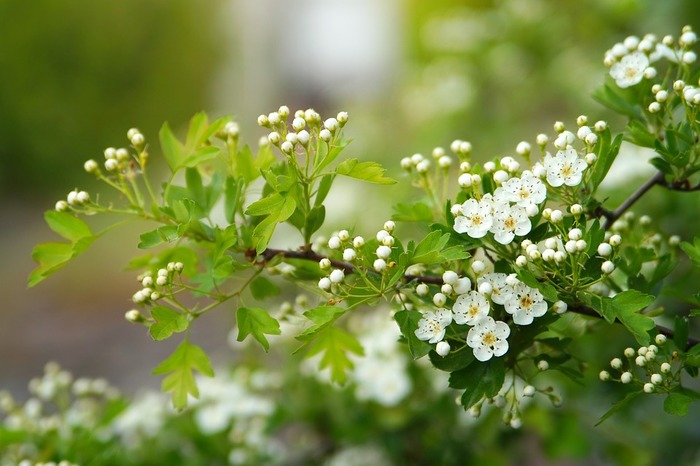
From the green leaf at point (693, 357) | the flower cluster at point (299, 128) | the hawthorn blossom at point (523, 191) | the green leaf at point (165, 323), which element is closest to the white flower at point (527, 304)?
the hawthorn blossom at point (523, 191)

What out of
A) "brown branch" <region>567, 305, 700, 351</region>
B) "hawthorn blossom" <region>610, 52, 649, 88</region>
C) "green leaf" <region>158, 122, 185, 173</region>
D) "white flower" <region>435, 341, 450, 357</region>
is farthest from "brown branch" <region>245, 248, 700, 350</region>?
"hawthorn blossom" <region>610, 52, 649, 88</region>

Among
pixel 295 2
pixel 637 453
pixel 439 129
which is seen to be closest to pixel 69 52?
pixel 295 2

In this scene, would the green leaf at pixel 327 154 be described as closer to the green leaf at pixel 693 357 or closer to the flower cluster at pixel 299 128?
the flower cluster at pixel 299 128

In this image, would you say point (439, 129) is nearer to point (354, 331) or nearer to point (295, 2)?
point (354, 331)

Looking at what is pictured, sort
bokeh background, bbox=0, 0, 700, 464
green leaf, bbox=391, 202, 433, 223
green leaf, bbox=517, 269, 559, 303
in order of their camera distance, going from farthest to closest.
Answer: bokeh background, bbox=0, 0, 700, 464
green leaf, bbox=391, 202, 433, 223
green leaf, bbox=517, 269, 559, 303

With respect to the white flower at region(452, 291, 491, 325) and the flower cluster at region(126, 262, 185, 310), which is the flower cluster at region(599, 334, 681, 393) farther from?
the flower cluster at region(126, 262, 185, 310)

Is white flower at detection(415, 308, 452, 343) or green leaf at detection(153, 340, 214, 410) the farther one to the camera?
green leaf at detection(153, 340, 214, 410)
